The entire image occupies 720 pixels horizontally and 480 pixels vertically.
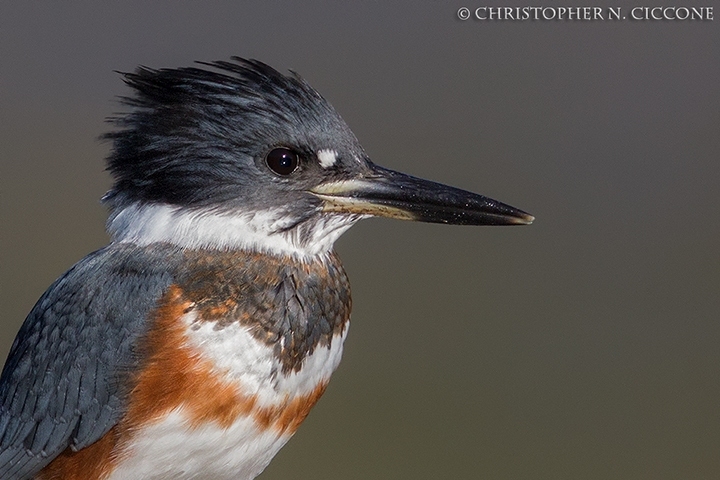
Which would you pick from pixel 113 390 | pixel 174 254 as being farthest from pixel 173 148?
pixel 113 390

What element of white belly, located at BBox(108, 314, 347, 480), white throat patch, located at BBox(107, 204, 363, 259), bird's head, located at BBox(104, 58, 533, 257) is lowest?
white belly, located at BBox(108, 314, 347, 480)

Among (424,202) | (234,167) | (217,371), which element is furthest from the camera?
(424,202)

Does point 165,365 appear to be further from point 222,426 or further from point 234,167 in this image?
point 234,167

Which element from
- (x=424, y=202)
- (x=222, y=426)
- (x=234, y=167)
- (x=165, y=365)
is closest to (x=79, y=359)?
(x=165, y=365)

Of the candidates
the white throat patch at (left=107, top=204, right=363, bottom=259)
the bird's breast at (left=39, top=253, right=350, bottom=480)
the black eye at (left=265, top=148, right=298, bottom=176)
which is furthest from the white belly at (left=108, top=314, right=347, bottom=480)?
the black eye at (left=265, top=148, right=298, bottom=176)

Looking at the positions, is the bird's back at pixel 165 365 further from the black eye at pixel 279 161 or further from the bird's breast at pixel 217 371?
the black eye at pixel 279 161

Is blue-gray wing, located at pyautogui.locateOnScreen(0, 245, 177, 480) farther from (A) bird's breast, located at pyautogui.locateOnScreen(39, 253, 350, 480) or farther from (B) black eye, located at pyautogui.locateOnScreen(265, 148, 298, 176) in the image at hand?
(B) black eye, located at pyautogui.locateOnScreen(265, 148, 298, 176)

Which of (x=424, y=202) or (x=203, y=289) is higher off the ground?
(x=424, y=202)
